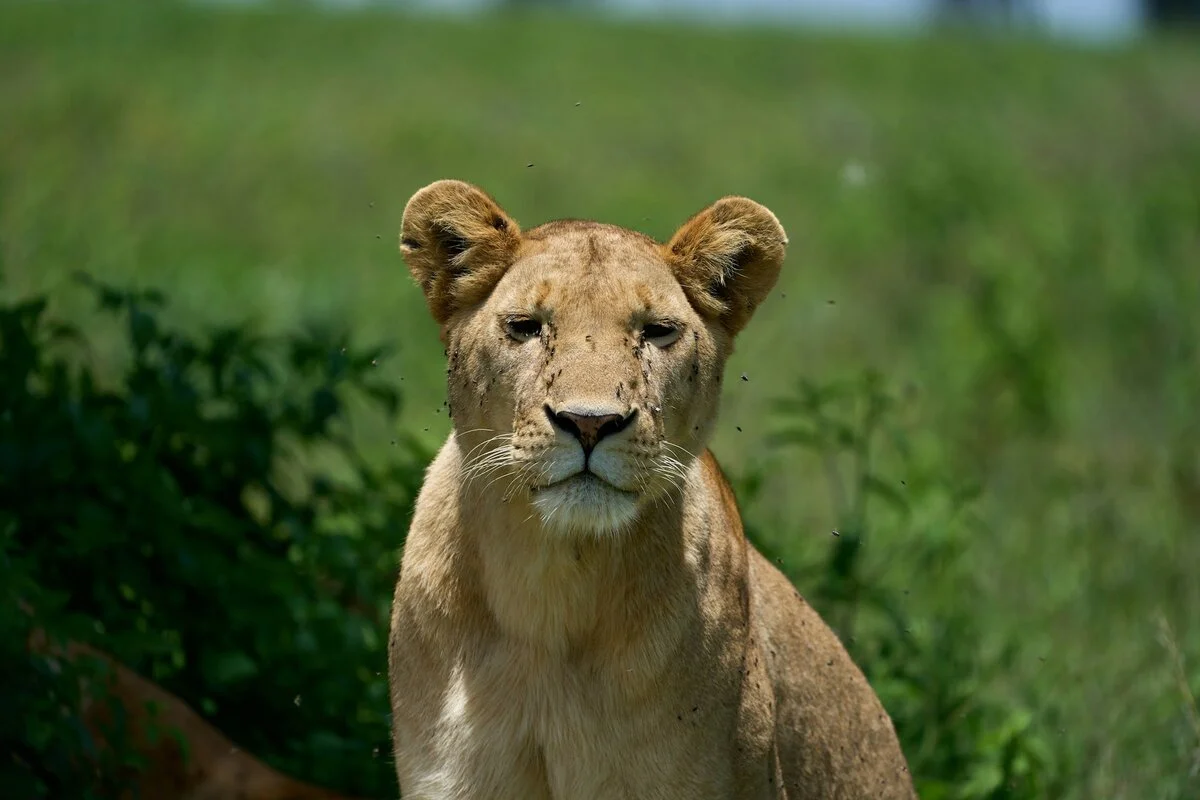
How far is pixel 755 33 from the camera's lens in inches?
842

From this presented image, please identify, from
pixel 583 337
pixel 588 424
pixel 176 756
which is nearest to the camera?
pixel 588 424

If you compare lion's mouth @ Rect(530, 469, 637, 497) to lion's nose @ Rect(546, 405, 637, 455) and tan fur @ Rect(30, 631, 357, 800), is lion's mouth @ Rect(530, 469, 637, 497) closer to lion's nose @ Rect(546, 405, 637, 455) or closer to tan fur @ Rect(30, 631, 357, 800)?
lion's nose @ Rect(546, 405, 637, 455)

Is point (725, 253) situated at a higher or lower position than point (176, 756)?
higher

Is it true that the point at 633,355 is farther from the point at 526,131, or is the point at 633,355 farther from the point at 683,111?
the point at 683,111

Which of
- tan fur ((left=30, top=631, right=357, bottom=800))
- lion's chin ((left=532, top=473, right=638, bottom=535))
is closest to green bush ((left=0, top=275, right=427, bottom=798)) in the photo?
tan fur ((left=30, top=631, right=357, bottom=800))

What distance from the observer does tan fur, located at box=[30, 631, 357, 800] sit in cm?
428

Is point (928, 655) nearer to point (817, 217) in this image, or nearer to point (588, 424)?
point (588, 424)

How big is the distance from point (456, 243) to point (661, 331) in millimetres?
501

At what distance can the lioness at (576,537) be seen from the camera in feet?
10.5

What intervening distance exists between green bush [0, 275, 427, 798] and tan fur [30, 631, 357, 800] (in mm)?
142

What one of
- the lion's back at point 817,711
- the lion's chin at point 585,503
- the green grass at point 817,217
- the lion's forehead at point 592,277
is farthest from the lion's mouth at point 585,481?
the green grass at point 817,217

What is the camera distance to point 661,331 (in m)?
3.37

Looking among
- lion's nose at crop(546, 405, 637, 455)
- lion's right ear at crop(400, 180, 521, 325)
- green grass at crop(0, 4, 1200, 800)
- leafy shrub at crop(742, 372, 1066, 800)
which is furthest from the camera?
green grass at crop(0, 4, 1200, 800)

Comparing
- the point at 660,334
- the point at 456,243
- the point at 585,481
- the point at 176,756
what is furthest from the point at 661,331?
the point at 176,756
